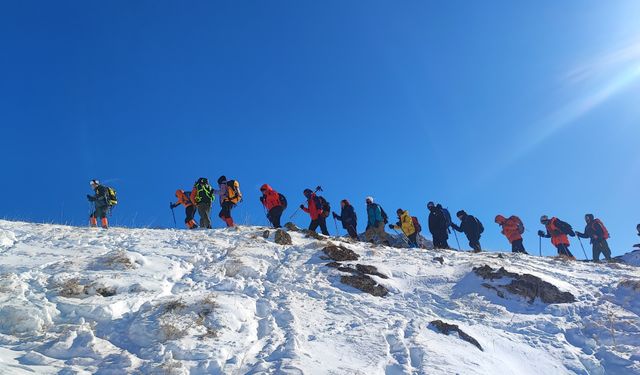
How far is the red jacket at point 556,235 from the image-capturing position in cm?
1697

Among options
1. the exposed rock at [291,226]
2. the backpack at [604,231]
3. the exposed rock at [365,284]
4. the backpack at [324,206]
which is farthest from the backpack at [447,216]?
the exposed rock at [365,284]

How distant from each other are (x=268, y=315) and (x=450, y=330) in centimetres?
297

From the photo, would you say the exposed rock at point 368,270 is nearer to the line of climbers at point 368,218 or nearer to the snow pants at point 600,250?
the line of climbers at point 368,218

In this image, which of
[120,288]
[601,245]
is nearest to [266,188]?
[120,288]

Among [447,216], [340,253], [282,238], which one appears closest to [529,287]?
[340,253]

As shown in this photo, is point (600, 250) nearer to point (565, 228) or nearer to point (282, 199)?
point (565, 228)

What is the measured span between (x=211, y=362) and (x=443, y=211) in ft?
43.2

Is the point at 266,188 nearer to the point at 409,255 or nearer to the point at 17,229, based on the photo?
the point at 409,255

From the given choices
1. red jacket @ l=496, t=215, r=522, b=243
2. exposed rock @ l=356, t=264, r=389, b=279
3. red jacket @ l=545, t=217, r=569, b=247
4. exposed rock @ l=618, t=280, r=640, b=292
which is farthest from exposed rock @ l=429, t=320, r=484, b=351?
red jacket @ l=545, t=217, r=569, b=247

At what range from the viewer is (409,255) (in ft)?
40.4

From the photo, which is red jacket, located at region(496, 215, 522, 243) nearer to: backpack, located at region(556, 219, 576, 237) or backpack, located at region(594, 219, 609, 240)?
backpack, located at region(556, 219, 576, 237)

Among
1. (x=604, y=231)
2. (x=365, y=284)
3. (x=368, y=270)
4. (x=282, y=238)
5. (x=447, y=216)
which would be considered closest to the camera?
(x=365, y=284)

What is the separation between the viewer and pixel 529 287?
9.62 meters

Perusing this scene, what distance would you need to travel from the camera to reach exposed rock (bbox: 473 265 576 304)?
9.21 metres
